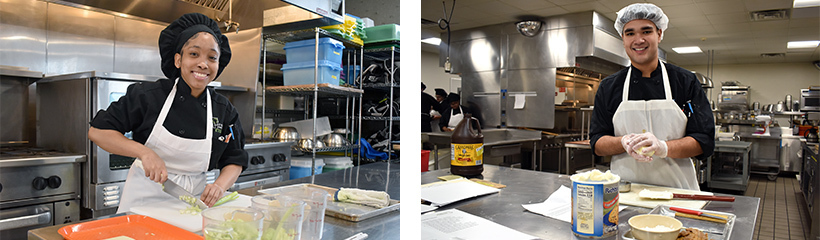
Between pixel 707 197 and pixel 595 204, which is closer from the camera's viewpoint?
pixel 595 204

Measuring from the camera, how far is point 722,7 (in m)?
4.70

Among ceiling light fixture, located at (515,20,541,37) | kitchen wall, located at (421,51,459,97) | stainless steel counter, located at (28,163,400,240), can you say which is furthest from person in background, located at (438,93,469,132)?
stainless steel counter, located at (28,163,400,240)

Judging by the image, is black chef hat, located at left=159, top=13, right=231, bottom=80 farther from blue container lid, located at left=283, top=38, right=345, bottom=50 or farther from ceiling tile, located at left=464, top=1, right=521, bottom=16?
ceiling tile, located at left=464, top=1, right=521, bottom=16

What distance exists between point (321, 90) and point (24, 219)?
3.00ft

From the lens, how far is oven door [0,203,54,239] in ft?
3.25

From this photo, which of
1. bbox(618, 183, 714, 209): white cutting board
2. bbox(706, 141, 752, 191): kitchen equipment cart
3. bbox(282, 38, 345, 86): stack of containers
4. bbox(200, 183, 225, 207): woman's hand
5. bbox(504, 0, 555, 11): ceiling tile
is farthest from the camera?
bbox(706, 141, 752, 191): kitchen equipment cart

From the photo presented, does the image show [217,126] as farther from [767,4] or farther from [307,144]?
[767,4]

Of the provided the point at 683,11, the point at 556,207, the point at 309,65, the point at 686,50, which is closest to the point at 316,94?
the point at 309,65

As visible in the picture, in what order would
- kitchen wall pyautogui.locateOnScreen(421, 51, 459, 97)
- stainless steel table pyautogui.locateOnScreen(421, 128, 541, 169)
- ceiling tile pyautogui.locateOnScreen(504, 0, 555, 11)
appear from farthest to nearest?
kitchen wall pyautogui.locateOnScreen(421, 51, 459, 97), ceiling tile pyautogui.locateOnScreen(504, 0, 555, 11), stainless steel table pyautogui.locateOnScreen(421, 128, 541, 169)

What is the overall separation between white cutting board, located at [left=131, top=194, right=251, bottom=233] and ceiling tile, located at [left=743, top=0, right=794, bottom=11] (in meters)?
5.49

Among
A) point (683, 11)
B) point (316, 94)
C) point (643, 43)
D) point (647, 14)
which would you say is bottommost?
point (316, 94)

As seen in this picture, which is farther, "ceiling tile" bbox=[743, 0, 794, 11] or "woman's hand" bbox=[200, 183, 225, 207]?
"ceiling tile" bbox=[743, 0, 794, 11]

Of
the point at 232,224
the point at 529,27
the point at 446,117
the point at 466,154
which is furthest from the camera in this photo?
the point at 529,27

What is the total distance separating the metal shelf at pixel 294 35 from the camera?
163 cm
